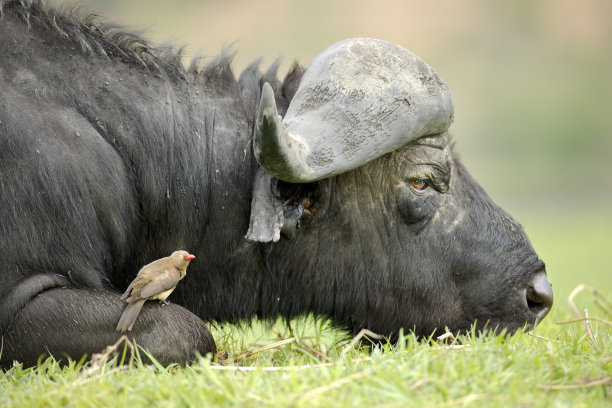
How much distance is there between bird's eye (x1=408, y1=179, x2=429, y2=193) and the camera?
524cm

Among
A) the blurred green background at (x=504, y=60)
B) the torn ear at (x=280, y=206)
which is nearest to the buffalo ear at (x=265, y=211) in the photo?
the torn ear at (x=280, y=206)

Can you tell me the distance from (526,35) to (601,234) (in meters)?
22.3

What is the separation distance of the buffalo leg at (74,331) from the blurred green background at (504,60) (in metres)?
21.7

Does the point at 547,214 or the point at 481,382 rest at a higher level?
the point at 481,382

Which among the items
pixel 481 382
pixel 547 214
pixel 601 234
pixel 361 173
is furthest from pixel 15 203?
pixel 547 214

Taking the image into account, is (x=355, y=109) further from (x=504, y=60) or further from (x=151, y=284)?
(x=504, y=60)

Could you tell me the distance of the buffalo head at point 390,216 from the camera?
15.8ft

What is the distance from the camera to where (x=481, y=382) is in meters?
3.72

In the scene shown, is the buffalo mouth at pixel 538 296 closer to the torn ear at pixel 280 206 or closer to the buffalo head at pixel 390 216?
the buffalo head at pixel 390 216

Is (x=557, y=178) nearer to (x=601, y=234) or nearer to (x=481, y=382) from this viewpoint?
(x=601, y=234)

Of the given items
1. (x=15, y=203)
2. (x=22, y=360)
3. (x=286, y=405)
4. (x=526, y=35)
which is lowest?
(x=22, y=360)

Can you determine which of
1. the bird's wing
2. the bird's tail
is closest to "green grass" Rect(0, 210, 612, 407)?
the bird's tail

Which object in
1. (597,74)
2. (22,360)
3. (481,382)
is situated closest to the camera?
(481,382)

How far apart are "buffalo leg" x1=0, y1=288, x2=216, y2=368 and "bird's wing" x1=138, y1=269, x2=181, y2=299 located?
0.45ft
